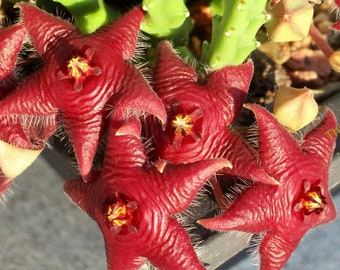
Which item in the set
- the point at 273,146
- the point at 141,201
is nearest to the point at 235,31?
the point at 273,146

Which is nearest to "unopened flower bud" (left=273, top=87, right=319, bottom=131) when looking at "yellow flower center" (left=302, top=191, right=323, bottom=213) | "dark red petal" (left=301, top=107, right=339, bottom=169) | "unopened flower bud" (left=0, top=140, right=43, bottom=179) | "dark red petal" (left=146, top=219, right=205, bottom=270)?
"dark red petal" (left=301, top=107, right=339, bottom=169)

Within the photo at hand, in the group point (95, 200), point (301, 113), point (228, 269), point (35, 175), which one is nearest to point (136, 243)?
point (95, 200)

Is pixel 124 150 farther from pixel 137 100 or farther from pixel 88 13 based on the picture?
pixel 88 13

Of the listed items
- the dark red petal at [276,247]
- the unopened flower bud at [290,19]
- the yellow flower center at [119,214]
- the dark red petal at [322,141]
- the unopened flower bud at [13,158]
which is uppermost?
the unopened flower bud at [290,19]

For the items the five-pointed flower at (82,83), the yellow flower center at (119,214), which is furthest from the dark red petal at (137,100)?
the yellow flower center at (119,214)

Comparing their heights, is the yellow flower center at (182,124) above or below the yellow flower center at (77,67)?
below

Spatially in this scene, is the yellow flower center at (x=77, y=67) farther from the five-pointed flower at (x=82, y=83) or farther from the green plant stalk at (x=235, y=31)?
the green plant stalk at (x=235, y=31)

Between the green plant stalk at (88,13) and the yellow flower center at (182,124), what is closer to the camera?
the yellow flower center at (182,124)

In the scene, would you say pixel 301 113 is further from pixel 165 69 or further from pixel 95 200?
pixel 95 200
